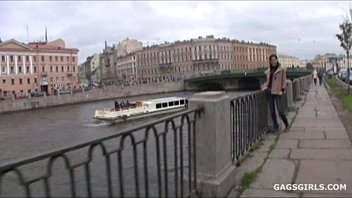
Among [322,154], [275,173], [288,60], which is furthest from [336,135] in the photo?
[288,60]

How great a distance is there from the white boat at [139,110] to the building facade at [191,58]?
69.8m

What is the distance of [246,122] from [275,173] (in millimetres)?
1885

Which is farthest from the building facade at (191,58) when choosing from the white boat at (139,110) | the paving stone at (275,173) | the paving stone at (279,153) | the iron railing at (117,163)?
the iron railing at (117,163)

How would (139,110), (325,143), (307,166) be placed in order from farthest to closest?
(139,110) → (325,143) → (307,166)

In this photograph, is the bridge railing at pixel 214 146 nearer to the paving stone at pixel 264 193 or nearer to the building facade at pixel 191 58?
the paving stone at pixel 264 193

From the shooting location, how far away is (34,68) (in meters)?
96.6

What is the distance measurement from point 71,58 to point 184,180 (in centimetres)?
10433

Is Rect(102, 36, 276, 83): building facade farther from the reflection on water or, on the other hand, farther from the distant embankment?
the reflection on water

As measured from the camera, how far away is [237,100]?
21.2ft

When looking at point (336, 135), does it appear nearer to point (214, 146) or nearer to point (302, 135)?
point (302, 135)

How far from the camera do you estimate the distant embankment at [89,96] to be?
58.7m

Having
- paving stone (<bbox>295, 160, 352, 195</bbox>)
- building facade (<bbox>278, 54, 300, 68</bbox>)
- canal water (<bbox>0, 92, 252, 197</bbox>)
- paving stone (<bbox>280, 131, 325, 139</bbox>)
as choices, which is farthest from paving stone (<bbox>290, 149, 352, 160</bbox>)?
building facade (<bbox>278, 54, 300, 68</bbox>)

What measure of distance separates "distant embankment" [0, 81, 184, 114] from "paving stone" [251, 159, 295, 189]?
55.5 metres

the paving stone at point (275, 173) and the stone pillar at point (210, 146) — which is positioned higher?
the stone pillar at point (210, 146)
